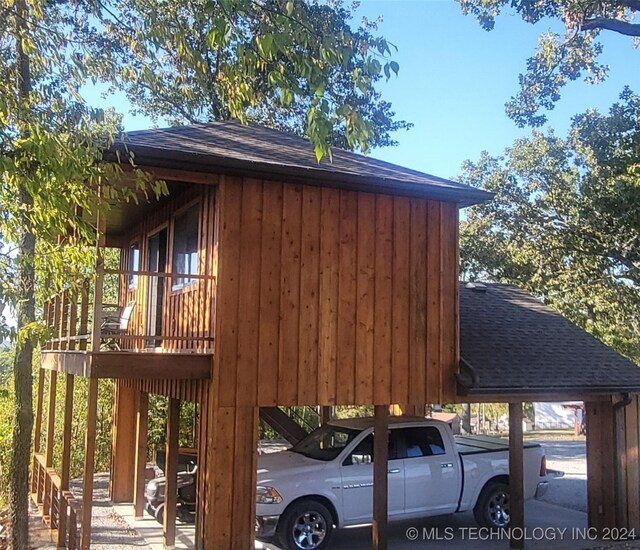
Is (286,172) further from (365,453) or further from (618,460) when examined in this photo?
(618,460)

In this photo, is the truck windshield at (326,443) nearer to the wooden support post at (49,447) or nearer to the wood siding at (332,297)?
the wood siding at (332,297)

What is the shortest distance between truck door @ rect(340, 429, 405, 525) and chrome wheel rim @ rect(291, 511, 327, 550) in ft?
1.45

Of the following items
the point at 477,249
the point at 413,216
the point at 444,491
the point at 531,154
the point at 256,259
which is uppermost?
the point at 531,154

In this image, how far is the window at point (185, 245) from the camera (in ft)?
32.4

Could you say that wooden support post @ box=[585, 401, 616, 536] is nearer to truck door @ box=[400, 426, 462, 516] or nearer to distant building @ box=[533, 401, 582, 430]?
truck door @ box=[400, 426, 462, 516]

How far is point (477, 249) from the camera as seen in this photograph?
23.6 m

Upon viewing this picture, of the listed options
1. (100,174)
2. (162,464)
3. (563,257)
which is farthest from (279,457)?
(563,257)

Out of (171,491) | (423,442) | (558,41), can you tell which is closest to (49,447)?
(171,491)

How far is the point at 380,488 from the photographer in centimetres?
892

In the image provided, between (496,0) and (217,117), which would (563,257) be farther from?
(217,117)

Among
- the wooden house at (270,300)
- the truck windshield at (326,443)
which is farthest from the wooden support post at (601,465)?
the truck windshield at (326,443)

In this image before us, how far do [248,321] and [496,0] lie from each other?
11.4 m

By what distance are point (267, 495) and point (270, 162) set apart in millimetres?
4349

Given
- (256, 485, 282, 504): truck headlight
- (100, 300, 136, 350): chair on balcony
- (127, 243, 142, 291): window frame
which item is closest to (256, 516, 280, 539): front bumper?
(256, 485, 282, 504): truck headlight
